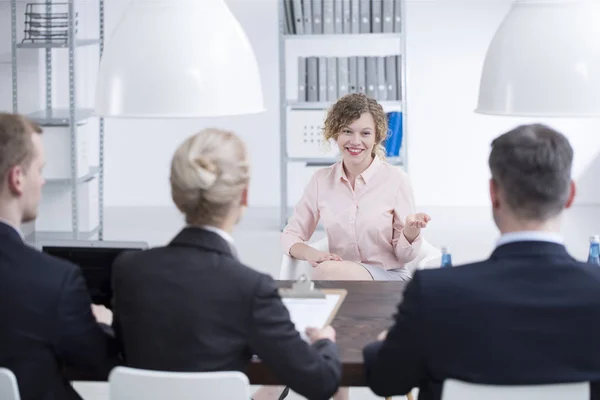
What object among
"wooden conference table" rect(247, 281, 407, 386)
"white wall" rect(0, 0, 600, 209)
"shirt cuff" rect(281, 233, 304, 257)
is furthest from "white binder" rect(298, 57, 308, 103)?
"wooden conference table" rect(247, 281, 407, 386)

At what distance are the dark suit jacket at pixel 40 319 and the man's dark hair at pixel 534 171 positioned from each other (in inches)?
36.3

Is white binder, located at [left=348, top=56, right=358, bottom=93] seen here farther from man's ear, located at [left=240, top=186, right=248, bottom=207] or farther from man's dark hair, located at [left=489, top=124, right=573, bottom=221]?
man's dark hair, located at [left=489, top=124, right=573, bottom=221]

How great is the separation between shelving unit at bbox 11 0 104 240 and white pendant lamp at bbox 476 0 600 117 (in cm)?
440

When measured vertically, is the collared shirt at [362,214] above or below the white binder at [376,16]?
below

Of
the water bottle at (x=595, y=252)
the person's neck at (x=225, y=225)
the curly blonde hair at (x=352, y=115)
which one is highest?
the curly blonde hair at (x=352, y=115)

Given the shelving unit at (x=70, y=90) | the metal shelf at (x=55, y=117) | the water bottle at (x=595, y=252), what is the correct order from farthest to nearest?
1. the metal shelf at (x=55, y=117)
2. the shelving unit at (x=70, y=90)
3. the water bottle at (x=595, y=252)

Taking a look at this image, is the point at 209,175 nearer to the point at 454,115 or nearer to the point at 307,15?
the point at 307,15

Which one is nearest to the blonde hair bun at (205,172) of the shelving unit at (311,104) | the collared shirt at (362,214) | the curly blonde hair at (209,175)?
the curly blonde hair at (209,175)

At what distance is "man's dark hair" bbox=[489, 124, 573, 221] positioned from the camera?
2.04 metres

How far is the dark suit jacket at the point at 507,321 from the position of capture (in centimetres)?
197

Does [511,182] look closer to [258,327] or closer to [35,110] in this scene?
[258,327]

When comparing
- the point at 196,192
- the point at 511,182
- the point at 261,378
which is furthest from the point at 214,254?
the point at 511,182

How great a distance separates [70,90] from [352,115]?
2.97m

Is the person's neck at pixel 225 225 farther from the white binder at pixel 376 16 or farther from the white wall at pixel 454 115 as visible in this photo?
the white wall at pixel 454 115
